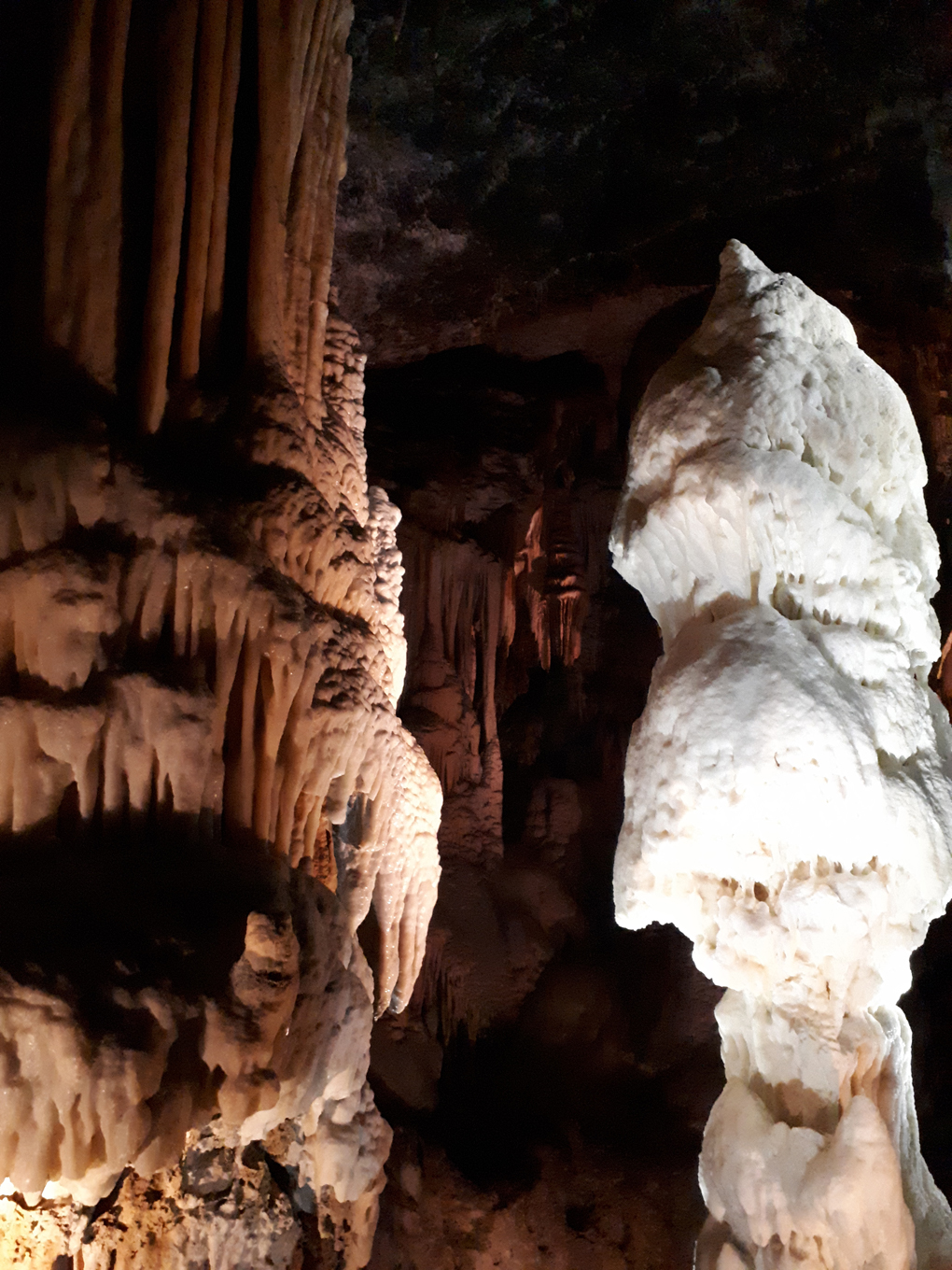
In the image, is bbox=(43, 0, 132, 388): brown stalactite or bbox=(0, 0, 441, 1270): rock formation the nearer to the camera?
bbox=(0, 0, 441, 1270): rock formation

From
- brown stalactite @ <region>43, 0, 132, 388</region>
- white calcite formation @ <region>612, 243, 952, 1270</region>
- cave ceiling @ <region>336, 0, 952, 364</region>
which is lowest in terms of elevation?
white calcite formation @ <region>612, 243, 952, 1270</region>

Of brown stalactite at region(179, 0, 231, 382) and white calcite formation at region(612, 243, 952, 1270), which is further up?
brown stalactite at region(179, 0, 231, 382)

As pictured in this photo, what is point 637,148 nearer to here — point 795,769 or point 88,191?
point 88,191

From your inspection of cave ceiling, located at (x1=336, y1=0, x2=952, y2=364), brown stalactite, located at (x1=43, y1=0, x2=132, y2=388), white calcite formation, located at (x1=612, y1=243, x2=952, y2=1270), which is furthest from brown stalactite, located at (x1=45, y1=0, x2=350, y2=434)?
cave ceiling, located at (x1=336, y1=0, x2=952, y2=364)

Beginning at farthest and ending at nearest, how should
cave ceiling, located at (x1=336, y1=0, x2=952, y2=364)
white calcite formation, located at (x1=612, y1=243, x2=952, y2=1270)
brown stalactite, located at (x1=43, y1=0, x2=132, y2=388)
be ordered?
cave ceiling, located at (x1=336, y1=0, x2=952, y2=364), white calcite formation, located at (x1=612, y1=243, x2=952, y2=1270), brown stalactite, located at (x1=43, y1=0, x2=132, y2=388)

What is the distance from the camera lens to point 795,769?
95.0 inches

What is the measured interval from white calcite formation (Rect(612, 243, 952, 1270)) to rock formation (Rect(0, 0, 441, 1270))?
891mm

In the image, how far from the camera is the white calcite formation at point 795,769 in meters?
2.41

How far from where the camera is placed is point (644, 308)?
19.6 feet

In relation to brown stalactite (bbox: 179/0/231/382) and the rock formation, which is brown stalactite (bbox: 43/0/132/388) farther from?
brown stalactite (bbox: 179/0/231/382)

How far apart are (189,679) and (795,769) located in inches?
56.9

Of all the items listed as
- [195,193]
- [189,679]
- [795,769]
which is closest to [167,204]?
[195,193]

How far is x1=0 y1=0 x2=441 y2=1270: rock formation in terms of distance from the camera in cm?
185

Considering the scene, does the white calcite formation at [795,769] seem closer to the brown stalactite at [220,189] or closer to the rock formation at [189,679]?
the rock formation at [189,679]
